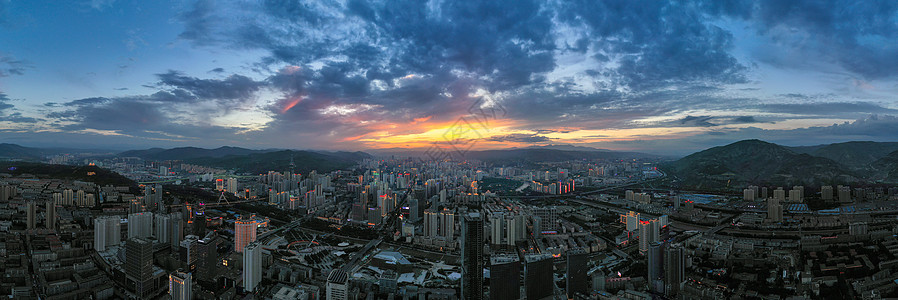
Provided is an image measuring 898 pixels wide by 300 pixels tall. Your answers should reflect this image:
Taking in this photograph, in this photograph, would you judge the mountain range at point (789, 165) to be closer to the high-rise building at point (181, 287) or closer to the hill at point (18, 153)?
the high-rise building at point (181, 287)

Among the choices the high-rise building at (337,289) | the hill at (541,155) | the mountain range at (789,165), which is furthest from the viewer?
the hill at (541,155)

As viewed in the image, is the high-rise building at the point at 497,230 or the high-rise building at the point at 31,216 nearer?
the high-rise building at the point at 31,216

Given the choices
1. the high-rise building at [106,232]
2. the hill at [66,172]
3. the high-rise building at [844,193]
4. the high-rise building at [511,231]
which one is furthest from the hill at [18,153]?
the high-rise building at [844,193]

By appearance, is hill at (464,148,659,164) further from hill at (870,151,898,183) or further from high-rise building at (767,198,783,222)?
hill at (870,151,898,183)

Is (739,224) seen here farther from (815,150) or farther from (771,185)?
(815,150)

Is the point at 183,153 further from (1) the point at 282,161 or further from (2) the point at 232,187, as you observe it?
(2) the point at 232,187

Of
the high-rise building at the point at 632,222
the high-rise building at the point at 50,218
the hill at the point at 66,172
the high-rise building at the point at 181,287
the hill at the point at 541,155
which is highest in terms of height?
the hill at the point at 541,155

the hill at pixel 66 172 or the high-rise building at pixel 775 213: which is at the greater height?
the hill at pixel 66 172

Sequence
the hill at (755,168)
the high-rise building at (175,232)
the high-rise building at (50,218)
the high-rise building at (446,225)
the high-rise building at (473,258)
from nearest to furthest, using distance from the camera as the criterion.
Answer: the high-rise building at (473,258), the high-rise building at (175,232), the high-rise building at (50,218), the high-rise building at (446,225), the hill at (755,168)
